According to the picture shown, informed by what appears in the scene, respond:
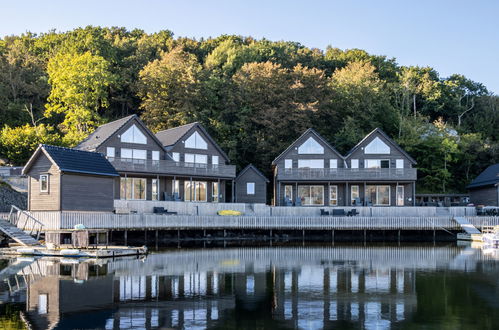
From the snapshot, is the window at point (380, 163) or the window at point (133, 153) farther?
the window at point (380, 163)

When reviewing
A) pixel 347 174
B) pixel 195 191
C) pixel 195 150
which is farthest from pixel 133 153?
pixel 347 174

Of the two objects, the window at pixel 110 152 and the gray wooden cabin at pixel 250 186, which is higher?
the window at pixel 110 152

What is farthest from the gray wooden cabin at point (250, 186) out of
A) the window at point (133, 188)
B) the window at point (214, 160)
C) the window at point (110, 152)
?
the window at point (110, 152)

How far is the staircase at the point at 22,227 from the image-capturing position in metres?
34.1

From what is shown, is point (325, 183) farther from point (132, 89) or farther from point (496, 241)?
point (132, 89)

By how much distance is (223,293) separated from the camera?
70.3 feet

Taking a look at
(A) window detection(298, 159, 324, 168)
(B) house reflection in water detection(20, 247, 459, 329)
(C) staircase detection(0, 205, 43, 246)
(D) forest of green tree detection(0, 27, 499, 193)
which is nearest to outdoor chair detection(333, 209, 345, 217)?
(A) window detection(298, 159, 324, 168)

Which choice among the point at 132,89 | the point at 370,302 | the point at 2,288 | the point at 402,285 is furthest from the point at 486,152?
the point at 2,288

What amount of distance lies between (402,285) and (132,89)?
47447 mm

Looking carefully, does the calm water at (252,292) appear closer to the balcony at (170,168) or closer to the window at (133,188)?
the balcony at (170,168)

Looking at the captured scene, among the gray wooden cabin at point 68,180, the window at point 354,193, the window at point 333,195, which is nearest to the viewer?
the gray wooden cabin at point 68,180

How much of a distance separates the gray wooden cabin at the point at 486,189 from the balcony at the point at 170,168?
2288 centimetres

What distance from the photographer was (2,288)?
21969 millimetres

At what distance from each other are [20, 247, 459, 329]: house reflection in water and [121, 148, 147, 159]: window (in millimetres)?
17237
